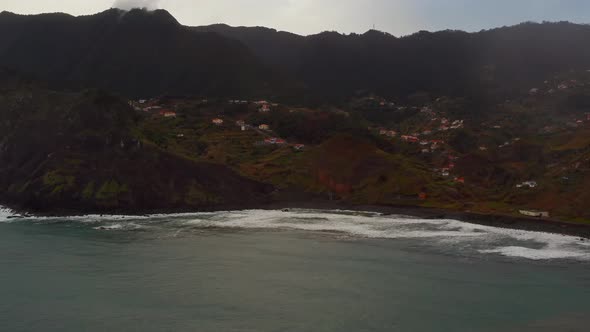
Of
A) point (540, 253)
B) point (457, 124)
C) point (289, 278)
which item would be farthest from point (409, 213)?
point (457, 124)

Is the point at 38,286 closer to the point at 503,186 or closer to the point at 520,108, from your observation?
the point at 503,186

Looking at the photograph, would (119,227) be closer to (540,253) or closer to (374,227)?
(374,227)

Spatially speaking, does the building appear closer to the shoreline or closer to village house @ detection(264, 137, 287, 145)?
the shoreline

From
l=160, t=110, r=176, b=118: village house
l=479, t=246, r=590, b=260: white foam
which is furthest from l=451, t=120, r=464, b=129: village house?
l=479, t=246, r=590, b=260: white foam

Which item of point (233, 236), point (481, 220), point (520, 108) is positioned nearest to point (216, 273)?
point (233, 236)

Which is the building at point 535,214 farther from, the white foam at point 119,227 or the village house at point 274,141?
the village house at point 274,141
